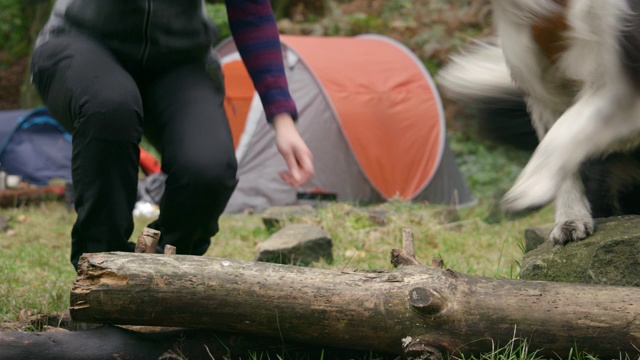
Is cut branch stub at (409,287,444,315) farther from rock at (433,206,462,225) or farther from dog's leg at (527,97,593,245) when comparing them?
rock at (433,206,462,225)

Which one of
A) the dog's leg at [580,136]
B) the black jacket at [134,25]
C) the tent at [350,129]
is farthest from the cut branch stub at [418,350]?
the tent at [350,129]

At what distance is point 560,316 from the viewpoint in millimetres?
2373

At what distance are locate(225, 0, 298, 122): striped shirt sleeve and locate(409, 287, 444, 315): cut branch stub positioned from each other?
41.7 inches

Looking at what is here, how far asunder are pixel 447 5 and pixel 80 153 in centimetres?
1115

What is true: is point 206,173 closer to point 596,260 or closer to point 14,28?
point 596,260

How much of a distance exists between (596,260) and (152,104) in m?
1.60

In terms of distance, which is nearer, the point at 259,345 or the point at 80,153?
the point at 259,345

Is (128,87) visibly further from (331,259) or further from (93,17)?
(331,259)

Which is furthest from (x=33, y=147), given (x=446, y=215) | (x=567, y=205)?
(x=567, y=205)

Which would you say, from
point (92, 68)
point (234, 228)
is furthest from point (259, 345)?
point (234, 228)

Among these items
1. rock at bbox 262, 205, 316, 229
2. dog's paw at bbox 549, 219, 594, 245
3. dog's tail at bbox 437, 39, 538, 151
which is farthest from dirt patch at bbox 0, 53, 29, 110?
dog's paw at bbox 549, 219, 594, 245

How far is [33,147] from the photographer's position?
868cm

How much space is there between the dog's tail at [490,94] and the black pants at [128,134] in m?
1.14

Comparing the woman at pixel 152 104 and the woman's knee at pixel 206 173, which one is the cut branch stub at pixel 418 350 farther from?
the woman's knee at pixel 206 173
